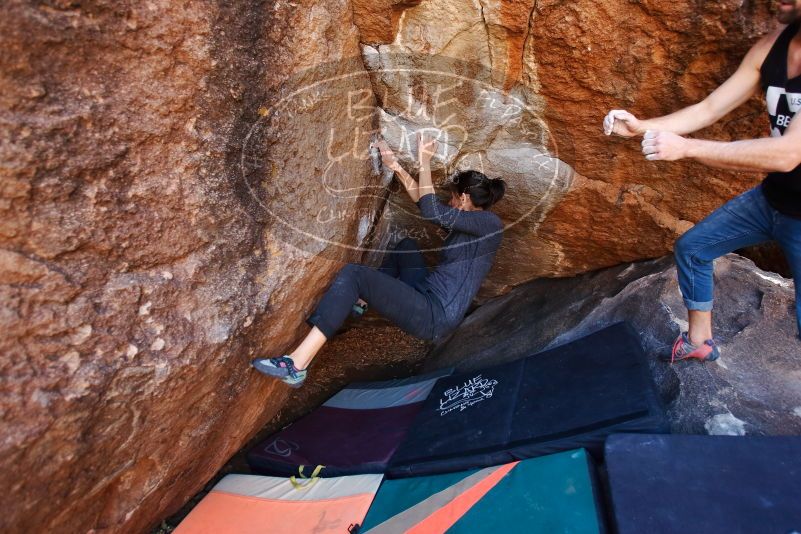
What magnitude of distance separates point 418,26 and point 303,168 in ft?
2.45

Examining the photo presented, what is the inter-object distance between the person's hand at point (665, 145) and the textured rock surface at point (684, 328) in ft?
3.49

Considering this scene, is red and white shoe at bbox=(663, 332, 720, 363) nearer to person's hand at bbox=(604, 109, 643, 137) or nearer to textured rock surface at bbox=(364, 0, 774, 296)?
textured rock surface at bbox=(364, 0, 774, 296)

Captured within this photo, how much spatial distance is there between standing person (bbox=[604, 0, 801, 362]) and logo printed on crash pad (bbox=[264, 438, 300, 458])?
1922 millimetres

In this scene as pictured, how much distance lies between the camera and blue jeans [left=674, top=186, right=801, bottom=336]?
1850 mm

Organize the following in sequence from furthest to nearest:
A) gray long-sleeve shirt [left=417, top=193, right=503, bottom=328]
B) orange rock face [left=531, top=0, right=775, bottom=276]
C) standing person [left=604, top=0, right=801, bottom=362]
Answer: gray long-sleeve shirt [left=417, top=193, right=503, bottom=328] → orange rock face [left=531, top=0, right=775, bottom=276] → standing person [left=604, top=0, right=801, bottom=362]

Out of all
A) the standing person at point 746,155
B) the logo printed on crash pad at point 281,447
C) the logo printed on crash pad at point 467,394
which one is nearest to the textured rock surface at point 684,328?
the standing person at point 746,155

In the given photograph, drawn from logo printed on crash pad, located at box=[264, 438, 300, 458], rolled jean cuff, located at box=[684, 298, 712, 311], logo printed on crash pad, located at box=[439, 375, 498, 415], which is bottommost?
logo printed on crash pad, located at box=[264, 438, 300, 458]

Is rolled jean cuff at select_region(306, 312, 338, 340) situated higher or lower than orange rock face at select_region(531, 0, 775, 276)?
lower

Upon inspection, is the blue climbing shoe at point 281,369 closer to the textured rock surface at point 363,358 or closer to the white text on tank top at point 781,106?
the textured rock surface at point 363,358

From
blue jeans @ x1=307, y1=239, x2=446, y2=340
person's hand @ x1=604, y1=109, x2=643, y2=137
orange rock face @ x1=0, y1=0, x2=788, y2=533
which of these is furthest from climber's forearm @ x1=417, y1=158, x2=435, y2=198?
person's hand @ x1=604, y1=109, x2=643, y2=137

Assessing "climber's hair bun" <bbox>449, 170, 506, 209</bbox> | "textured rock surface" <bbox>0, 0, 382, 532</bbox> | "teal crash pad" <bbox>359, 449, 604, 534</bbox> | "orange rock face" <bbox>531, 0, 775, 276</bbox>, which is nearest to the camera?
"textured rock surface" <bbox>0, 0, 382, 532</bbox>

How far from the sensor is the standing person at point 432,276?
92.5 inches

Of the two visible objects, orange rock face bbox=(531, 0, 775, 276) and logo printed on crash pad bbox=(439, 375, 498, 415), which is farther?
logo printed on crash pad bbox=(439, 375, 498, 415)

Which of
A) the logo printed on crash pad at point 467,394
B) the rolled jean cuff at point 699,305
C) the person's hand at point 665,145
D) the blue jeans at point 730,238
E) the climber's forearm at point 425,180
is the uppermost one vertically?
the person's hand at point 665,145
